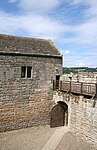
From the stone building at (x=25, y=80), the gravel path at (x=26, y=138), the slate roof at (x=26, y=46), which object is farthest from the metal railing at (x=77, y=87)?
the gravel path at (x=26, y=138)

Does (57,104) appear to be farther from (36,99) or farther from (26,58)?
(26,58)

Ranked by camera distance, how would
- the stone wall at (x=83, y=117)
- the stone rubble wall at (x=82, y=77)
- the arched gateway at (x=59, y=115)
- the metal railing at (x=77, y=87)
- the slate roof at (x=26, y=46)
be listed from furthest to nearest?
the arched gateway at (x=59, y=115) < the slate roof at (x=26, y=46) < the stone rubble wall at (x=82, y=77) < the metal railing at (x=77, y=87) < the stone wall at (x=83, y=117)

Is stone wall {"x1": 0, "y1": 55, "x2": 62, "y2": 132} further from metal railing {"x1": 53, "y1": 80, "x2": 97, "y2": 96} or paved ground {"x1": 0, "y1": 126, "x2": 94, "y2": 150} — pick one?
metal railing {"x1": 53, "y1": 80, "x2": 97, "y2": 96}

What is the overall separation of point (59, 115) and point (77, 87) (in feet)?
13.6

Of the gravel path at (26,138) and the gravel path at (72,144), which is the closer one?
the gravel path at (72,144)

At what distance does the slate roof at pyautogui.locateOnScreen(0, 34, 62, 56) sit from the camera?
48.7ft

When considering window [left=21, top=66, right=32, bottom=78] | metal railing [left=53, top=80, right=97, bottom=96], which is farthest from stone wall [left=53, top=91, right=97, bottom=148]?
window [left=21, top=66, right=32, bottom=78]

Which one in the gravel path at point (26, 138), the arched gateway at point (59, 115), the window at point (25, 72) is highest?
the window at point (25, 72)

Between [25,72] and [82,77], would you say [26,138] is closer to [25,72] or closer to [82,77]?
[25,72]

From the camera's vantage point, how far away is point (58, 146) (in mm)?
11672

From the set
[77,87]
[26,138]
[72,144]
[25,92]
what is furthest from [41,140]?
[77,87]

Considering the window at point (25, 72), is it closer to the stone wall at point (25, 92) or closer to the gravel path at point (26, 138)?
the stone wall at point (25, 92)

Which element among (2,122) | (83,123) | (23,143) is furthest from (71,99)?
(2,122)

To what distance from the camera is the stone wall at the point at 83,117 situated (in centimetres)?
1121
